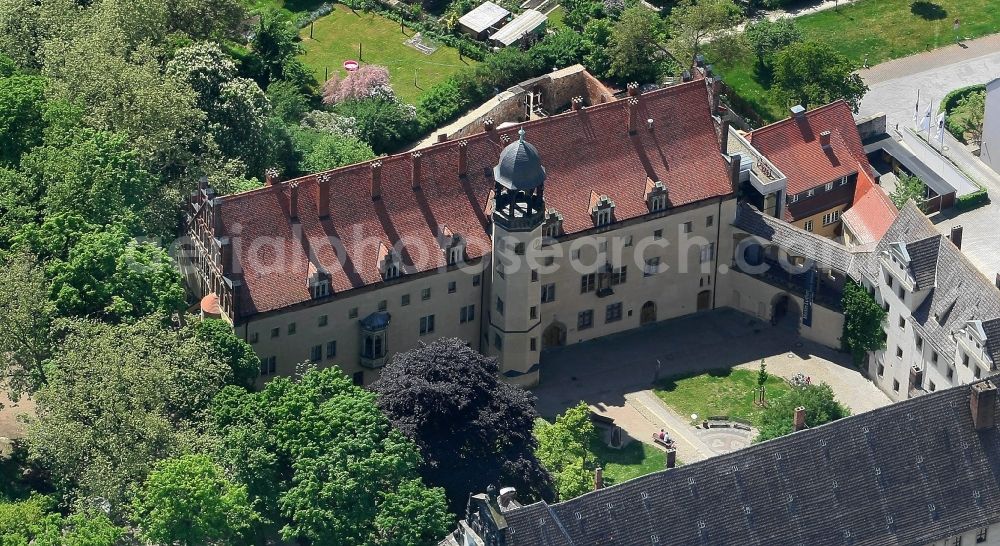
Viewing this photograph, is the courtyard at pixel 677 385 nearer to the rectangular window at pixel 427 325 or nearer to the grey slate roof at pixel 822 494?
the rectangular window at pixel 427 325

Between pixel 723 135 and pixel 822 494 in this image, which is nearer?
pixel 822 494

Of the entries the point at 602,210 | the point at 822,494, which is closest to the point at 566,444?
the point at 822,494

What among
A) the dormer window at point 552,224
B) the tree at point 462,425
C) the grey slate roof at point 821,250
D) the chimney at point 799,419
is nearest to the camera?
the chimney at point 799,419

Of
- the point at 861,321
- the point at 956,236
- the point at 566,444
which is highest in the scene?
the point at 956,236

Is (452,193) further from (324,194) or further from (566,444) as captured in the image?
(566,444)

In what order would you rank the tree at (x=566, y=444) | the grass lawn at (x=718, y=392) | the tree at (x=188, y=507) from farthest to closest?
the grass lawn at (x=718, y=392)
the tree at (x=566, y=444)
the tree at (x=188, y=507)

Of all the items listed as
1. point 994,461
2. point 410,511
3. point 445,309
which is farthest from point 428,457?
point 994,461

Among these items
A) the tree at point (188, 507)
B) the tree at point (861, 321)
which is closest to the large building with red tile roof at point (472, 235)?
the tree at point (861, 321)
